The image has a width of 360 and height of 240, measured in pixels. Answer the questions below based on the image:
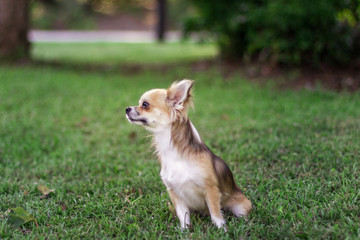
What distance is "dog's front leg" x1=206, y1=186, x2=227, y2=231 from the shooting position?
9.40ft

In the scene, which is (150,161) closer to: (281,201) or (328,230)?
(281,201)

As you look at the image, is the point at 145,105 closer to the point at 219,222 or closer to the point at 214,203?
the point at 214,203

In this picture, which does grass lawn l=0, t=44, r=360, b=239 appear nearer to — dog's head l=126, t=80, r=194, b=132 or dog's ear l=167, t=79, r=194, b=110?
dog's head l=126, t=80, r=194, b=132

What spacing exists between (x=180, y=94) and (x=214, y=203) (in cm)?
86

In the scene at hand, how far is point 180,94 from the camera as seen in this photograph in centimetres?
291

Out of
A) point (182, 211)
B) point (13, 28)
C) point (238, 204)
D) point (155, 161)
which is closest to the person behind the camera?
point (182, 211)

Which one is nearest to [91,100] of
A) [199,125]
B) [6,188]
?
[199,125]

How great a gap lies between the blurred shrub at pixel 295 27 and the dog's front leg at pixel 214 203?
240 inches

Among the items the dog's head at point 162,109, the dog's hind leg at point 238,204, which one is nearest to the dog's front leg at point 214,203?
the dog's hind leg at point 238,204

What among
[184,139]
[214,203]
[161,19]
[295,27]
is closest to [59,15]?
[161,19]

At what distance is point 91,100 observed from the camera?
7.62 meters

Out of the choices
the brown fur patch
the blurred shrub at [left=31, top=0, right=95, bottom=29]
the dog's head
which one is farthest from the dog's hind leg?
the blurred shrub at [left=31, top=0, right=95, bottom=29]

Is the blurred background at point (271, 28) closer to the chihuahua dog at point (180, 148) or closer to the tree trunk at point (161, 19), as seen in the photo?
the chihuahua dog at point (180, 148)

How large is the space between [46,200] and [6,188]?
57 cm
